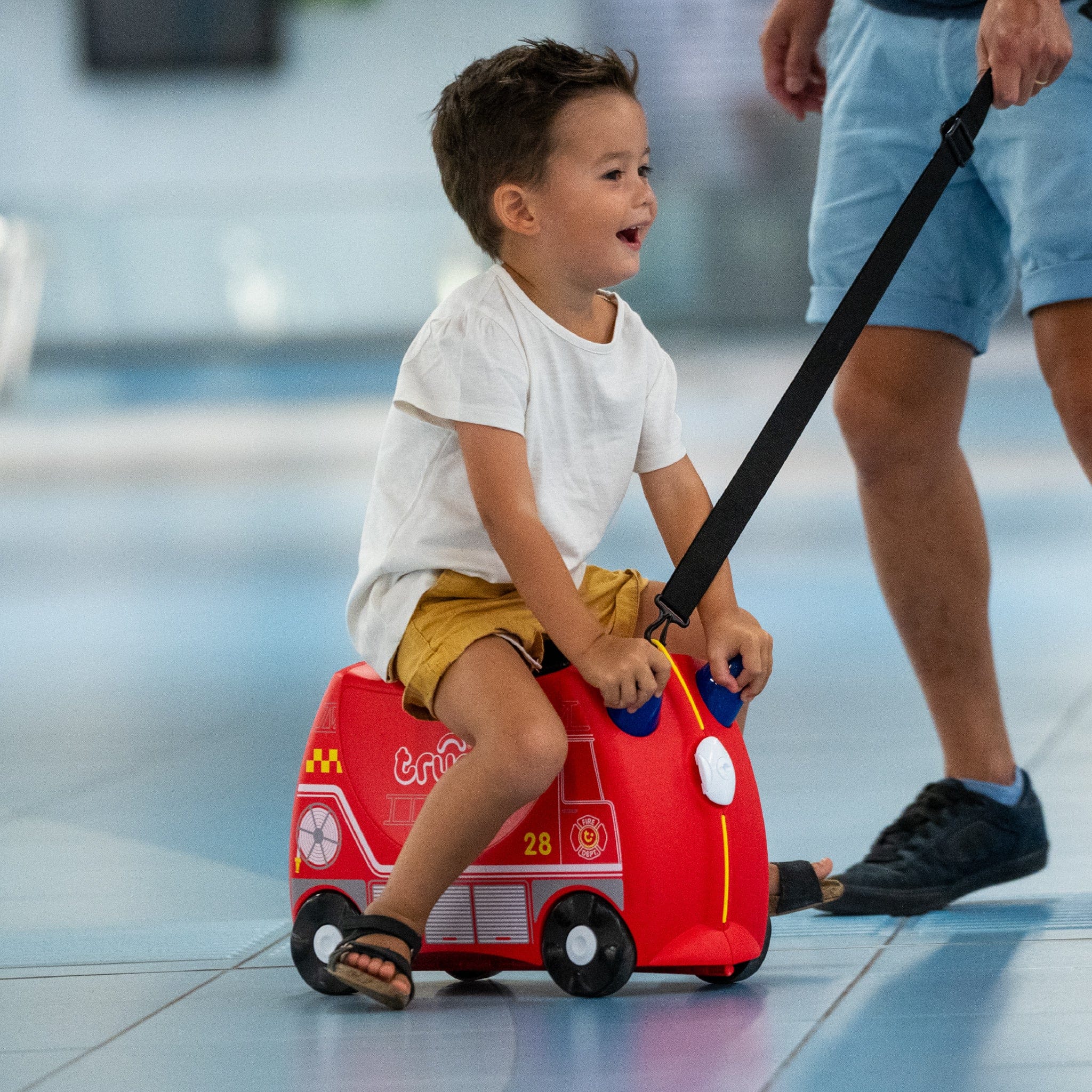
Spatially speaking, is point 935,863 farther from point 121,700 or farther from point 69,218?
point 69,218

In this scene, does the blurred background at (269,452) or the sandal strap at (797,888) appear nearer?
the sandal strap at (797,888)

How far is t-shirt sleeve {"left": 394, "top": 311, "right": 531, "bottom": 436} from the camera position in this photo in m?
1.42

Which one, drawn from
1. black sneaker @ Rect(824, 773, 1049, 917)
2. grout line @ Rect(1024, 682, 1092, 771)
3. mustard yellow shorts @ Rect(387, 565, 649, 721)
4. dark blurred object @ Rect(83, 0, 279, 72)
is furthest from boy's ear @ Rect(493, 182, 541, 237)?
dark blurred object @ Rect(83, 0, 279, 72)

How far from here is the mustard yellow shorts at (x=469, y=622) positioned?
1.42 metres

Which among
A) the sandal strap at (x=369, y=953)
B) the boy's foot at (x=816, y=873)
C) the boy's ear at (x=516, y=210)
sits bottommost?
the boy's foot at (x=816, y=873)

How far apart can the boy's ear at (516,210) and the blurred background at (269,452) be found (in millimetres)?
667

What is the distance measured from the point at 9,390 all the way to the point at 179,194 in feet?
17.1

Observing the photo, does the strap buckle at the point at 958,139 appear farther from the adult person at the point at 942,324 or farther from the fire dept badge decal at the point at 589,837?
the fire dept badge decal at the point at 589,837

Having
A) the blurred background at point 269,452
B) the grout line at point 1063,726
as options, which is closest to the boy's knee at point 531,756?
the blurred background at point 269,452

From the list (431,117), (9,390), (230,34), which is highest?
(230,34)

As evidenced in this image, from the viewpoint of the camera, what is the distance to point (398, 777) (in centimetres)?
148

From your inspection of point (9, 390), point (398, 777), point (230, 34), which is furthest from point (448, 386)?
point (230, 34)

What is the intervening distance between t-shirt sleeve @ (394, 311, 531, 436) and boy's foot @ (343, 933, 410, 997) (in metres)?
0.41

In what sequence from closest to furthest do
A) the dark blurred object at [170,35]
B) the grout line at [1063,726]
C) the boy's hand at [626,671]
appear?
the boy's hand at [626,671] → the grout line at [1063,726] → the dark blurred object at [170,35]
